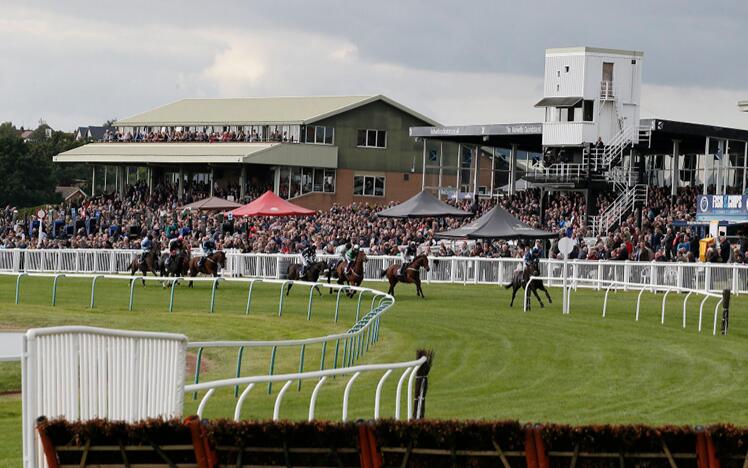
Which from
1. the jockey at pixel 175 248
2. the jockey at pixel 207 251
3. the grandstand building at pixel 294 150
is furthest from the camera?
the grandstand building at pixel 294 150

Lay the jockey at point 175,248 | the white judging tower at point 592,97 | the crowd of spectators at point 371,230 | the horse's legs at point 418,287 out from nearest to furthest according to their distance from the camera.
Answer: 1. the horse's legs at point 418,287
2. the jockey at point 175,248
3. the crowd of spectators at point 371,230
4. the white judging tower at point 592,97

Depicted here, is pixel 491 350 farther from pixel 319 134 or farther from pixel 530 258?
pixel 319 134

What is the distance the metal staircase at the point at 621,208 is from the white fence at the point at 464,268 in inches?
318

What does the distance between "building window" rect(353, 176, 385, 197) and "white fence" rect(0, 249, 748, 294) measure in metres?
26.7

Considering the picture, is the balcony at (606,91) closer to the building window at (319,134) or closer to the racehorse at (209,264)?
the building window at (319,134)

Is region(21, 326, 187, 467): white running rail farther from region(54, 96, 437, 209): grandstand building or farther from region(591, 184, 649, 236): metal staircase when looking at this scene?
region(54, 96, 437, 209): grandstand building

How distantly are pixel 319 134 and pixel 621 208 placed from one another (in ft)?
74.2

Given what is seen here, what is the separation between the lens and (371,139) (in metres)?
65.2

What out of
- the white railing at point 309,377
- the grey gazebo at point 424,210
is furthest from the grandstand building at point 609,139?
the white railing at point 309,377

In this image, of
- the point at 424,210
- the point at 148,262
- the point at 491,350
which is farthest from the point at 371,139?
the point at 491,350

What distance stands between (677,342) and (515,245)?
57.0 feet

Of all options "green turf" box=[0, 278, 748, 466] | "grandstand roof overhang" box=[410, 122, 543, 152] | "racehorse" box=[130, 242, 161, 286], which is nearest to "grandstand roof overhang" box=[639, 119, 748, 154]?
"grandstand roof overhang" box=[410, 122, 543, 152]

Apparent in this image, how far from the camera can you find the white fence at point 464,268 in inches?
1238

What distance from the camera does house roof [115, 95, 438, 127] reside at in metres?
64.2
